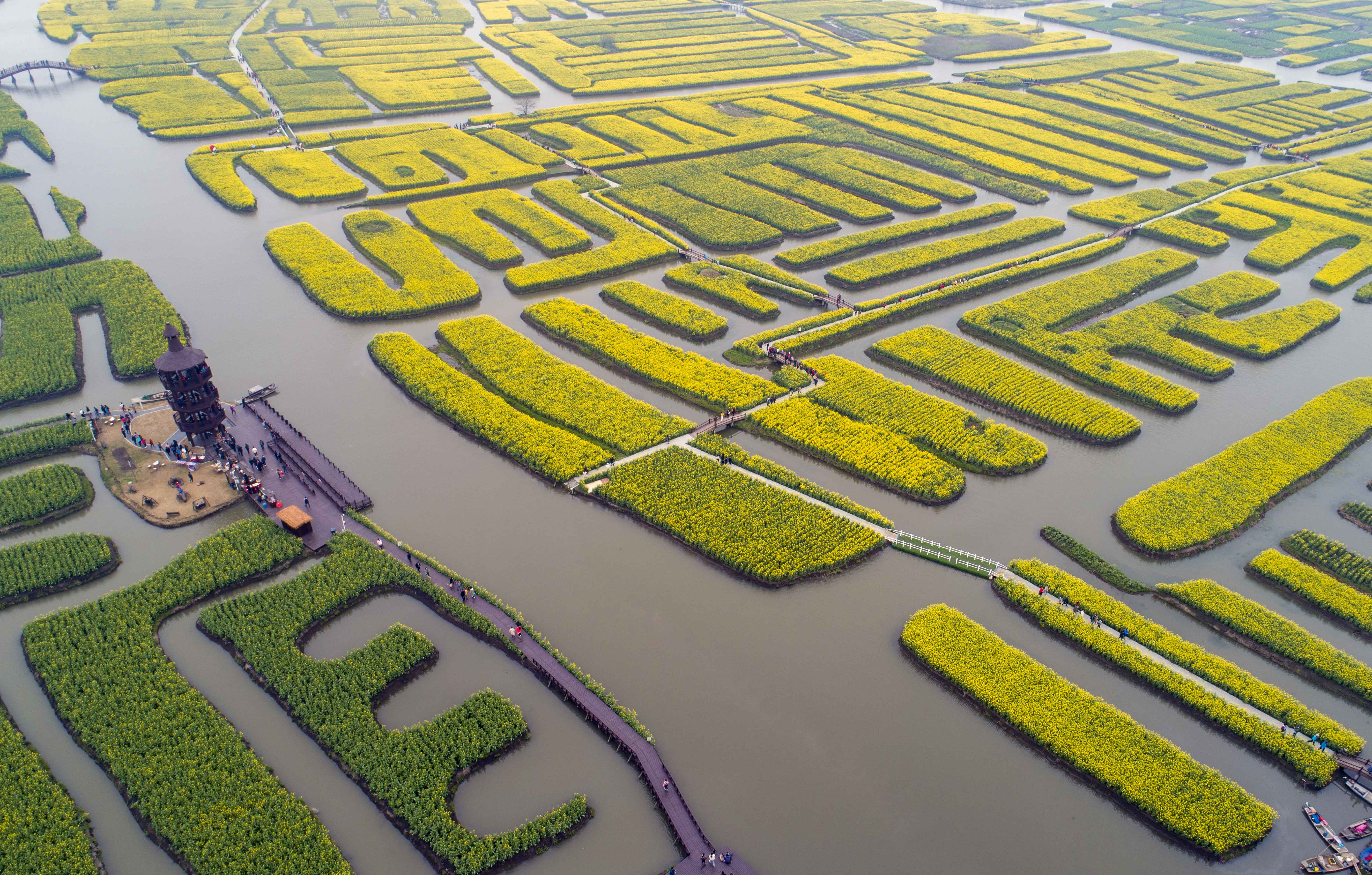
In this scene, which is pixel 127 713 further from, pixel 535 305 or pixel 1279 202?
pixel 1279 202

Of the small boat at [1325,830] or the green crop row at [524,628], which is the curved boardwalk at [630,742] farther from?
the small boat at [1325,830]

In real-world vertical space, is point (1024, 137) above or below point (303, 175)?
above

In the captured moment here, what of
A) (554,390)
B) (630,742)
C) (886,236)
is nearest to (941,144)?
(886,236)

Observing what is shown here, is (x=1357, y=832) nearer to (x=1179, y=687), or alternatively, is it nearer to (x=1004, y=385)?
(x=1179, y=687)

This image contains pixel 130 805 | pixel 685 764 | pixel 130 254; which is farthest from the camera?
pixel 130 254

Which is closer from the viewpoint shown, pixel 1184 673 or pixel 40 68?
pixel 1184 673

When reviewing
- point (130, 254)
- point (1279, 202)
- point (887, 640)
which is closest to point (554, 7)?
point (130, 254)

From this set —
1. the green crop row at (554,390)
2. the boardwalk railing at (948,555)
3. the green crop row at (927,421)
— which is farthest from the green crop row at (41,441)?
the boardwalk railing at (948,555)
